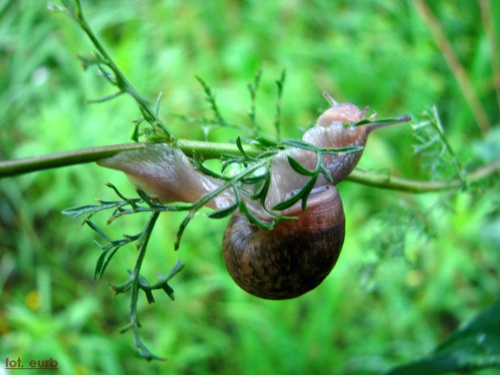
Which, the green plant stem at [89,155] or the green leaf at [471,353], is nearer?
the green plant stem at [89,155]

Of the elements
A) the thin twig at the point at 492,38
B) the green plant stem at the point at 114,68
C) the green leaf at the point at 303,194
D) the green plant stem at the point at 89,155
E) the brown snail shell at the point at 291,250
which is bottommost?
the brown snail shell at the point at 291,250

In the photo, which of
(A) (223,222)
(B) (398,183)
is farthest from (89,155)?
(A) (223,222)

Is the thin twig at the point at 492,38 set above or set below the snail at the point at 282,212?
above

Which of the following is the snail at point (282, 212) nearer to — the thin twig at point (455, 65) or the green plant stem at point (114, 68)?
the green plant stem at point (114, 68)

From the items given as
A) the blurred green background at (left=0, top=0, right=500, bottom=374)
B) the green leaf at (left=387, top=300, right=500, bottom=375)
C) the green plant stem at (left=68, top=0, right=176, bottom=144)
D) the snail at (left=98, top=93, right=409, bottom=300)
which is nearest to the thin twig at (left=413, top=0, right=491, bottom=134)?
the blurred green background at (left=0, top=0, right=500, bottom=374)

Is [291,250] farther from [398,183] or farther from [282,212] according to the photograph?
[398,183]

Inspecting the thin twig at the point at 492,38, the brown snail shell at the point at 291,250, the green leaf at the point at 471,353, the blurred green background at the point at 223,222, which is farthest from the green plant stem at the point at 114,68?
the thin twig at the point at 492,38
